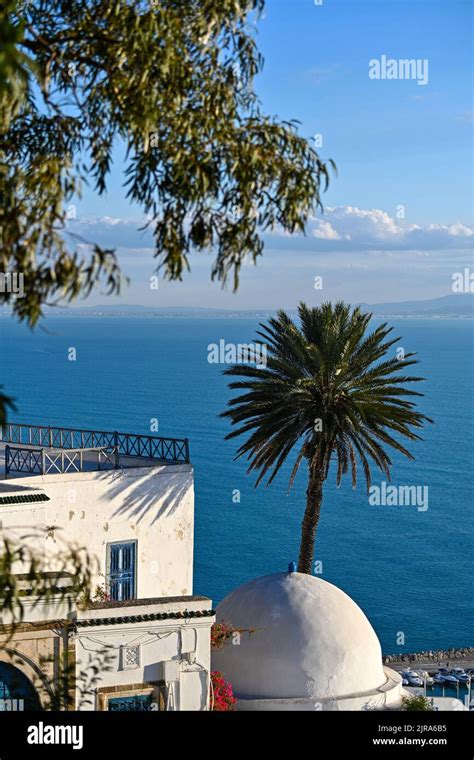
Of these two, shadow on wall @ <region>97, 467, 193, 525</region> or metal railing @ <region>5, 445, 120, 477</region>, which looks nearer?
shadow on wall @ <region>97, 467, 193, 525</region>

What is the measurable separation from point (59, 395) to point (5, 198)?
528ft

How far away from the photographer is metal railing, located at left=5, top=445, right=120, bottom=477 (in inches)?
1038

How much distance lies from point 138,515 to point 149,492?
62cm

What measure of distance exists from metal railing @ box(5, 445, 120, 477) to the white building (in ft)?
0.12

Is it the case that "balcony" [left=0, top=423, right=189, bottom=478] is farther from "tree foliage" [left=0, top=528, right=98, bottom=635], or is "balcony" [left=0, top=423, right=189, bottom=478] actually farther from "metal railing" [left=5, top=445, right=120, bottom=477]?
"tree foliage" [left=0, top=528, right=98, bottom=635]

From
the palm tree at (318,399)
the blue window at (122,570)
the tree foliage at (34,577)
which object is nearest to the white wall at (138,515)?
the blue window at (122,570)

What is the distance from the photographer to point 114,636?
18.9m

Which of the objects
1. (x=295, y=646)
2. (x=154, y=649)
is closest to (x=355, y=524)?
(x=295, y=646)

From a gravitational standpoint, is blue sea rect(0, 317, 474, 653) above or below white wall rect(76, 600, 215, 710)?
below

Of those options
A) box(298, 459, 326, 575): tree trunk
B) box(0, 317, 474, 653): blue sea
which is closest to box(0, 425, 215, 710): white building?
box(298, 459, 326, 575): tree trunk

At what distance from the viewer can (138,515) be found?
85.3ft

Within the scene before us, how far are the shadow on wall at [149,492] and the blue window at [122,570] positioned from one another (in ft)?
2.36
